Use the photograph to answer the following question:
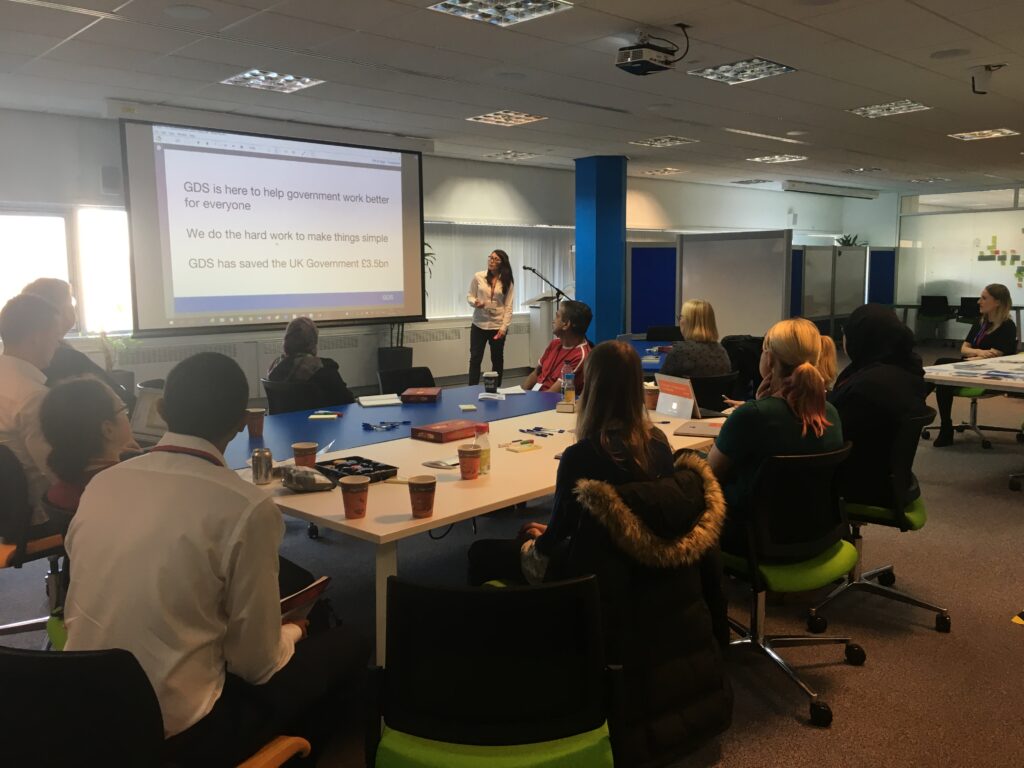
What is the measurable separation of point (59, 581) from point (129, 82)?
4.26 meters

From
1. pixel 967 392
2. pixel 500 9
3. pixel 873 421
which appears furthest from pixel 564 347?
pixel 967 392

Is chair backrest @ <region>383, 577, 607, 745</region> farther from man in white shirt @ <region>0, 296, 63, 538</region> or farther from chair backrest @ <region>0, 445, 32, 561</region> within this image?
man in white shirt @ <region>0, 296, 63, 538</region>

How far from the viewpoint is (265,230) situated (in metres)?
6.73

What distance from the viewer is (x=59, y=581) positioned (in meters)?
2.71

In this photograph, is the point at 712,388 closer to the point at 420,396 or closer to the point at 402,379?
the point at 420,396

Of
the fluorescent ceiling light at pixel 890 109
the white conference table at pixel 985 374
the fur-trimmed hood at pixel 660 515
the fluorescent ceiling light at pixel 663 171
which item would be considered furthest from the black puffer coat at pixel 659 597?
the fluorescent ceiling light at pixel 663 171

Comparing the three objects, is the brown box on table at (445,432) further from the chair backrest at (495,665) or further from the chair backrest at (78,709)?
the chair backrest at (78,709)

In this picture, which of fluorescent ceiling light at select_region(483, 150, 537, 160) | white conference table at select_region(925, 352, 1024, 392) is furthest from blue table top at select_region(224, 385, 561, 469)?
fluorescent ceiling light at select_region(483, 150, 537, 160)

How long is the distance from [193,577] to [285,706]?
38 cm

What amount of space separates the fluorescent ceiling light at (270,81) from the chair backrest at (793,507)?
456 centimetres

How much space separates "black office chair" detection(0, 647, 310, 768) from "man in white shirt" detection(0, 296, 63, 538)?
1793mm

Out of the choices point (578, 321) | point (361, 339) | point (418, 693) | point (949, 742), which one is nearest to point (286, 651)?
point (418, 693)

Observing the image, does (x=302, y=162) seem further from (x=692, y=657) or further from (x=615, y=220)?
(x=692, y=657)

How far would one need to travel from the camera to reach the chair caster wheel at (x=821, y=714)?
99.1 inches
